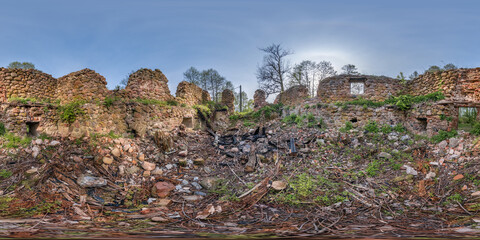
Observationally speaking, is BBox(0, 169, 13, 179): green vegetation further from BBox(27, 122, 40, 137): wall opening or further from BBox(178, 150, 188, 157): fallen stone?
BBox(178, 150, 188, 157): fallen stone

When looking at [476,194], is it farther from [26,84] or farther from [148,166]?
[26,84]

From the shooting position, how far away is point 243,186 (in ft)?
19.8

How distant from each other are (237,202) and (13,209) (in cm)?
448

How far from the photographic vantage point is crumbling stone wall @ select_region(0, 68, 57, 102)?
8.11m

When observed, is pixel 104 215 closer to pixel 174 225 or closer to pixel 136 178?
pixel 174 225

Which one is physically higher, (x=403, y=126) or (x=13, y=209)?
(x=403, y=126)

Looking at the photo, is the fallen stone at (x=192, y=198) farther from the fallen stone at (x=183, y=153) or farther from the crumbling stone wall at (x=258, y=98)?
the crumbling stone wall at (x=258, y=98)

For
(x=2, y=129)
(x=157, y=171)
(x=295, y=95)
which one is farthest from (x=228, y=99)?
(x=2, y=129)

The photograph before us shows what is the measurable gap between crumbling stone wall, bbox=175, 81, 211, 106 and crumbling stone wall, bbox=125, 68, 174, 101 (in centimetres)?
97

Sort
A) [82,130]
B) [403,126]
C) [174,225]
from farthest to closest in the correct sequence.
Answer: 1. [403,126]
2. [82,130]
3. [174,225]

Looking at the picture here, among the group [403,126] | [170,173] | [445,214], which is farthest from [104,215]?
[403,126]

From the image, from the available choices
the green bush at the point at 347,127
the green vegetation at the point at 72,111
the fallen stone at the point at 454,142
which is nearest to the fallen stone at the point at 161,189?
the green vegetation at the point at 72,111

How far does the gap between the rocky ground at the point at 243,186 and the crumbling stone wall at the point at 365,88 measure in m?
2.27

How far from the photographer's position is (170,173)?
6.90 meters
